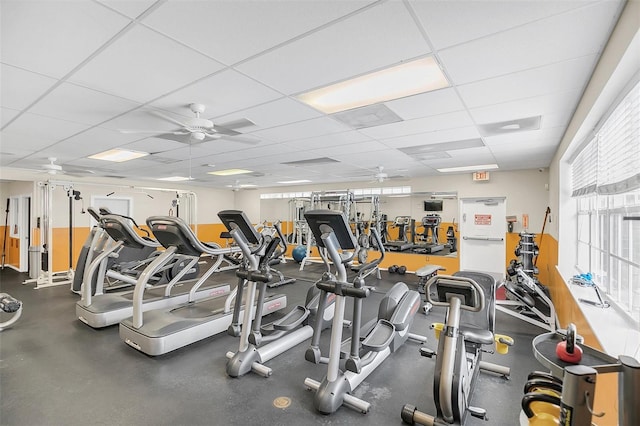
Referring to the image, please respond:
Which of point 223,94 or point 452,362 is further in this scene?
point 223,94

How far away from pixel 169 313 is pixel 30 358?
1.25 m

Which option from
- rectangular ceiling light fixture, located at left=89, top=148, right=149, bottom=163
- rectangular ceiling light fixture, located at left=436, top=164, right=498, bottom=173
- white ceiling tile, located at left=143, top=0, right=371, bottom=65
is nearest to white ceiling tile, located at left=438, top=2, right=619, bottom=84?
white ceiling tile, located at left=143, top=0, right=371, bottom=65

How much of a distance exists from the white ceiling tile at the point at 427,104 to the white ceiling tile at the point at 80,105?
8.02 ft

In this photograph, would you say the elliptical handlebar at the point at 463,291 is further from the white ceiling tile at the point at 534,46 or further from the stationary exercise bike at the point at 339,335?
the white ceiling tile at the point at 534,46

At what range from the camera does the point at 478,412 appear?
2.11 m

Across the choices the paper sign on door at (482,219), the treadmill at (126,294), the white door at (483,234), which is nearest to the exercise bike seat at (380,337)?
the treadmill at (126,294)

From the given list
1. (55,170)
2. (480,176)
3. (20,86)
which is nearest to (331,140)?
(20,86)

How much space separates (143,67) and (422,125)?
2697mm

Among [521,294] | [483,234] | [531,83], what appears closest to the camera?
[531,83]

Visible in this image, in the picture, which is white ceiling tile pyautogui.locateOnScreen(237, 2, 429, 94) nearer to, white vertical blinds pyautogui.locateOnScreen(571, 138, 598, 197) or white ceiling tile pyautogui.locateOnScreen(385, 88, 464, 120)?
white ceiling tile pyautogui.locateOnScreen(385, 88, 464, 120)

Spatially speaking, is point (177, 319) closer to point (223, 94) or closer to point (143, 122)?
point (143, 122)

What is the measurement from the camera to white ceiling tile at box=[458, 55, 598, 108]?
6.52 ft

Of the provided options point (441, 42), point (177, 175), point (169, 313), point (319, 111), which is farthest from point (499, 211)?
point (177, 175)

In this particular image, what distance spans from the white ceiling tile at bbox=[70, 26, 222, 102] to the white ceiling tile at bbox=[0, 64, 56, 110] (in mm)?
267
